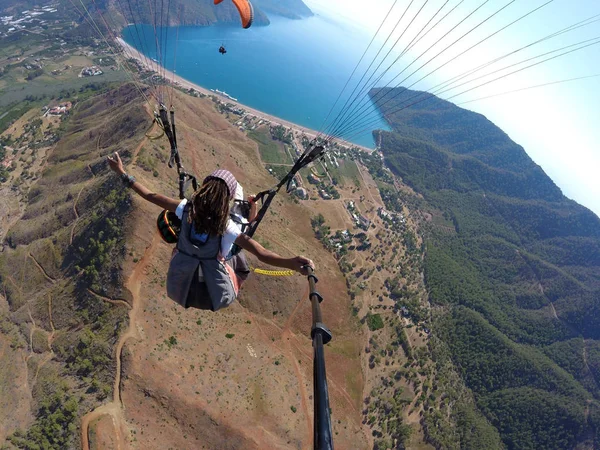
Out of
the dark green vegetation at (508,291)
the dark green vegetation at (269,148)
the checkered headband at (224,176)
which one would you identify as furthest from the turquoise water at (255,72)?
the checkered headband at (224,176)

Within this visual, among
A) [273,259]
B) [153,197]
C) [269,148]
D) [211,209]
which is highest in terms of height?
[211,209]

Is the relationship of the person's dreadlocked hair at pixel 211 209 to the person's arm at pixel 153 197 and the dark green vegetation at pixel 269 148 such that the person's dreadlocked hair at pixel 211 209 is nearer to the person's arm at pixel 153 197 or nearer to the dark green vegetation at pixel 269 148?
the person's arm at pixel 153 197

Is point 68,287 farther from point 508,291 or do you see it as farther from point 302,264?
point 508,291

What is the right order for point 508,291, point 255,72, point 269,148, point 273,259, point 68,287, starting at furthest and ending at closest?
point 255,72
point 508,291
point 269,148
point 68,287
point 273,259

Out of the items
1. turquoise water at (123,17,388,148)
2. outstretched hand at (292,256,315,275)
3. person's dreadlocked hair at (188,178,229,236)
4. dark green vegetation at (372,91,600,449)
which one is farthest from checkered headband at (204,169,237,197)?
turquoise water at (123,17,388,148)

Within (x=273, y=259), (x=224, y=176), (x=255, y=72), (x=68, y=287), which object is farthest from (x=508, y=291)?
(x=255, y=72)

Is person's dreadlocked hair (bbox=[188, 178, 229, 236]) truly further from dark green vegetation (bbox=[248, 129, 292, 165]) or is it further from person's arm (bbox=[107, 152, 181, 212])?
dark green vegetation (bbox=[248, 129, 292, 165])
